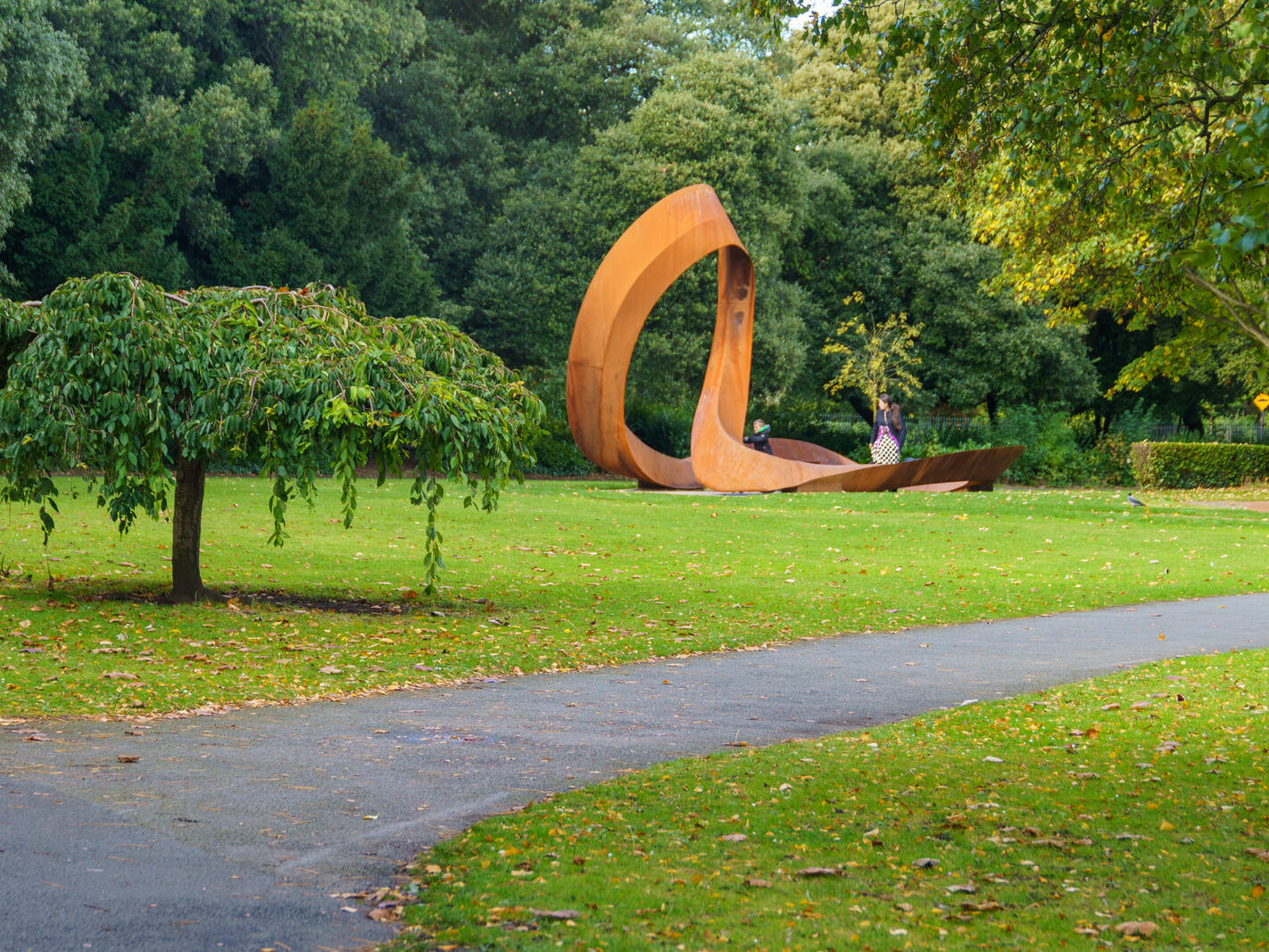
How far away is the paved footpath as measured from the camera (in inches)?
158

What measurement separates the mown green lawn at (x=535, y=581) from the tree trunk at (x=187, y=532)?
344 mm

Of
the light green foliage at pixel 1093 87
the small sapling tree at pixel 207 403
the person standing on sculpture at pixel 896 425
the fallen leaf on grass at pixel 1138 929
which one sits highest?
the light green foliage at pixel 1093 87

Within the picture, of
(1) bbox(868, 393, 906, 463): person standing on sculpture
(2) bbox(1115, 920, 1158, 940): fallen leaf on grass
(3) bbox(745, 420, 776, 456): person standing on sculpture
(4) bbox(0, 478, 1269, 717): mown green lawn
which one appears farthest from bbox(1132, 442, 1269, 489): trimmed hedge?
(2) bbox(1115, 920, 1158, 940): fallen leaf on grass

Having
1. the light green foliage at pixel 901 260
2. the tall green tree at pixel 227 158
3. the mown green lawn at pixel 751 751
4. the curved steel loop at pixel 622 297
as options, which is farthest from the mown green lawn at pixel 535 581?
the light green foliage at pixel 901 260

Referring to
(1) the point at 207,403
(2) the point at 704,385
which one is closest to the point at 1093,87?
(1) the point at 207,403

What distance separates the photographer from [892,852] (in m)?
4.68

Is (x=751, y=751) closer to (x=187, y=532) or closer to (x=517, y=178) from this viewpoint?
(x=187, y=532)

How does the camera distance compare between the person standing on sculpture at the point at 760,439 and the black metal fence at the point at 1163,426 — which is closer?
the person standing on sculpture at the point at 760,439

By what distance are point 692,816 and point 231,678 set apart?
388cm

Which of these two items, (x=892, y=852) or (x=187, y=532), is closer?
(x=892, y=852)

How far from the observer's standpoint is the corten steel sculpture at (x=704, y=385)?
23.4m

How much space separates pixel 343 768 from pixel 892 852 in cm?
264

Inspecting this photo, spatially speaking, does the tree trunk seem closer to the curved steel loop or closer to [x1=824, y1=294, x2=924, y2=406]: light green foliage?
the curved steel loop

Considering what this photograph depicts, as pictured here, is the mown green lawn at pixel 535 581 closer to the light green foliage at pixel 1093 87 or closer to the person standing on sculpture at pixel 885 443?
the light green foliage at pixel 1093 87
